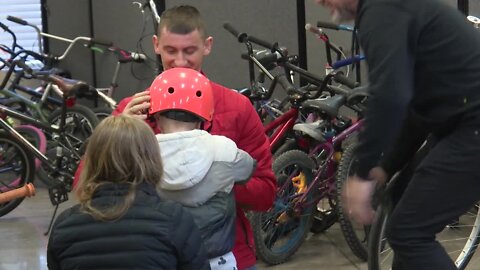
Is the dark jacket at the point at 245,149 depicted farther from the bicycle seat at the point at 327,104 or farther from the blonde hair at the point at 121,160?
the bicycle seat at the point at 327,104

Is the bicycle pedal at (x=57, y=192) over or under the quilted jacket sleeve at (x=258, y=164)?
under

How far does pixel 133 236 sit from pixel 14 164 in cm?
345

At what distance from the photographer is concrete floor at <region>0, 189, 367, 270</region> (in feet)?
12.1

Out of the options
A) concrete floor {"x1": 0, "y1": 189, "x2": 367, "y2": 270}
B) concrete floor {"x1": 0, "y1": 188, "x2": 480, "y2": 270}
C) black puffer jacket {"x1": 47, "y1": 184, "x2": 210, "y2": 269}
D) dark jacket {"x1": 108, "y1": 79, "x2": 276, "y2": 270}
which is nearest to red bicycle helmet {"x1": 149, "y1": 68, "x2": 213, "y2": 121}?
dark jacket {"x1": 108, "y1": 79, "x2": 276, "y2": 270}

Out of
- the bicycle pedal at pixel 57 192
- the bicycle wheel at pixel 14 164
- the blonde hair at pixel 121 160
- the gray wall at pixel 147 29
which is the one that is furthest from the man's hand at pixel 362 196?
the gray wall at pixel 147 29

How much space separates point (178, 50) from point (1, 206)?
318 cm

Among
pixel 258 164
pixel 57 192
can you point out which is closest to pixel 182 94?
pixel 258 164

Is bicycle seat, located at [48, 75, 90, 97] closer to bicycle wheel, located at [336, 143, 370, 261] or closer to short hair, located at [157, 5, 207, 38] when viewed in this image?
bicycle wheel, located at [336, 143, 370, 261]

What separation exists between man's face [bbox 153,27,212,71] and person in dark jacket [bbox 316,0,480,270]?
15.5 inches

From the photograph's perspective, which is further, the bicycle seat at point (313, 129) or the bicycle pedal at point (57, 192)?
the bicycle pedal at point (57, 192)

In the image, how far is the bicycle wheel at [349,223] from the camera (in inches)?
137

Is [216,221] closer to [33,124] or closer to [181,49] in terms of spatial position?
[181,49]

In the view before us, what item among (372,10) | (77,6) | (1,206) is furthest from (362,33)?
(77,6)

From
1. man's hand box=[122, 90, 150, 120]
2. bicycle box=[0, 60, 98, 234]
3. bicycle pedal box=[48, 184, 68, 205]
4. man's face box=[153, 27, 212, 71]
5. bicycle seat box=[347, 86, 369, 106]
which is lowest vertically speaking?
bicycle pedal box=[48, 184, 68, 205]
